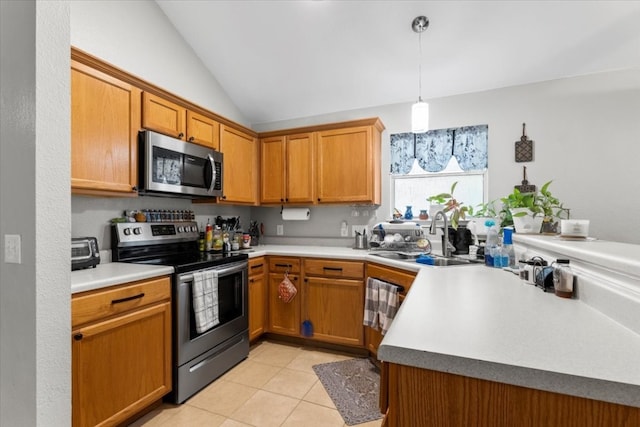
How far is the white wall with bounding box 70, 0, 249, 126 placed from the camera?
211 centimetres

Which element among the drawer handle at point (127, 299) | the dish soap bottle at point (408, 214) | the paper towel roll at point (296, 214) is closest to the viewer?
the drawer handle at point (127, 299)

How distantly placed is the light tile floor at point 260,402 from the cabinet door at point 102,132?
4.87ft

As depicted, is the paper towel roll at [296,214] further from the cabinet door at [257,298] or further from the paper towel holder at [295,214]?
the cabinet door at [257,298]

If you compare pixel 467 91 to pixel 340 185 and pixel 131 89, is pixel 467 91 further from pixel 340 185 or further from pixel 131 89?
pixel 131 89

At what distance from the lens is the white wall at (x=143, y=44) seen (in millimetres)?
2107

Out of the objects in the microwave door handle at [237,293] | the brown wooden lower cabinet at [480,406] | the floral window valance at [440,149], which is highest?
the floral window valance at [440,149]

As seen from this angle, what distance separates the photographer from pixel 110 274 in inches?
66.7

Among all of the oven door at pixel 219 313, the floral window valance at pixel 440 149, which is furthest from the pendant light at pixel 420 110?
the oven door at pixel 219 313

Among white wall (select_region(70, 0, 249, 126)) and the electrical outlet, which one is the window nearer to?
the electrical outlet

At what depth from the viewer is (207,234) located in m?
2.86

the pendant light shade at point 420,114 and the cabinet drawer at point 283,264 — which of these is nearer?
the pendant light shade at point 420,114

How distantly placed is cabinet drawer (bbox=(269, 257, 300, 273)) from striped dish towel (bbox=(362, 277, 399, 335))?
721 millimetres

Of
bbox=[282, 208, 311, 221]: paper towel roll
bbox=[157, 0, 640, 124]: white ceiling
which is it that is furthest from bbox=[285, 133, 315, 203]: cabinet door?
bbox=[157, 0, 640, 124]: white ceiling
